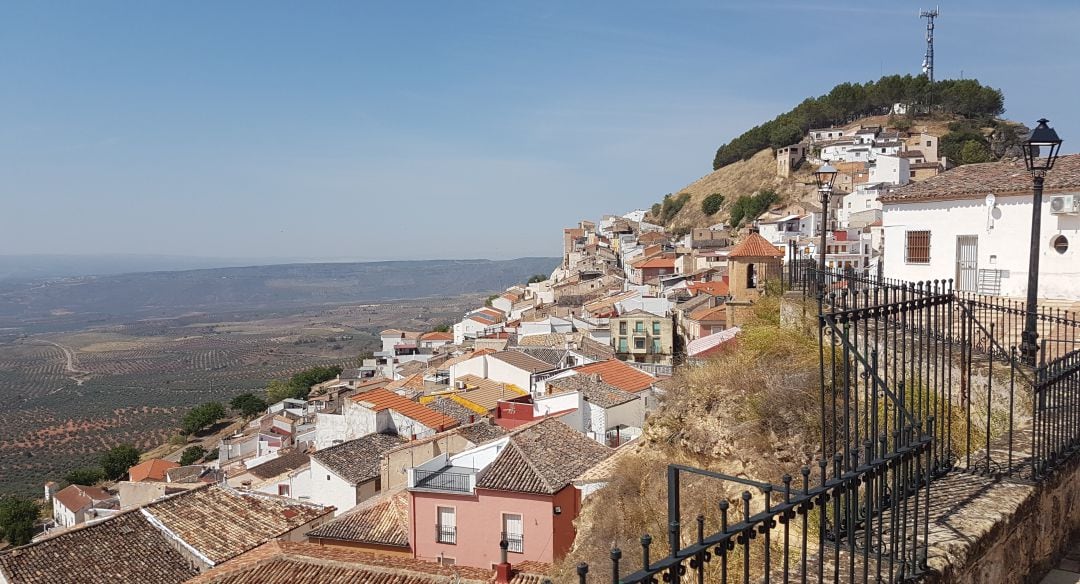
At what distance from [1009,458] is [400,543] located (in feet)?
47.0

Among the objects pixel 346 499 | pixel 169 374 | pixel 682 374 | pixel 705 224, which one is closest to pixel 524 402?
pixel 346 499

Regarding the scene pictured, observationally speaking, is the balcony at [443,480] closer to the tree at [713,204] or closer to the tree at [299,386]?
the tree at [299,386]

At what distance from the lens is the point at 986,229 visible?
55.1 ft

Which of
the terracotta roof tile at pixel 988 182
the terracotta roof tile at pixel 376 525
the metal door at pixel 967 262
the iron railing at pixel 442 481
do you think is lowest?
the terracotta roof tile at pixel 376 525

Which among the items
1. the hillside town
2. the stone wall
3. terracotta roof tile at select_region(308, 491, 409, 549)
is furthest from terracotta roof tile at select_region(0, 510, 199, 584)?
the stone wall

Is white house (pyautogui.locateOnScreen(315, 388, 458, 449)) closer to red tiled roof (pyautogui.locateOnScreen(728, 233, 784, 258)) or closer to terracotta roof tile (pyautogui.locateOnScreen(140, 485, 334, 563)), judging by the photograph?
terracotta roof tile (pyautogui.locateOnScreen(140, 485, 334, 563))

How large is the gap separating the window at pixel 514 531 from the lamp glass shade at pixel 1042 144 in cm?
1202

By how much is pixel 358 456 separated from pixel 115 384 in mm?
112628

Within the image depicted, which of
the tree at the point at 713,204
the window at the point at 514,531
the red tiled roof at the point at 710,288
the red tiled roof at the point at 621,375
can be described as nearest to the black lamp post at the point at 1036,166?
the window at the point at 514,531

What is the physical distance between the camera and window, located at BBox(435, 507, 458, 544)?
56.4 feet

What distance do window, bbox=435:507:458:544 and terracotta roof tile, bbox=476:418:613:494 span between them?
993 millimetres

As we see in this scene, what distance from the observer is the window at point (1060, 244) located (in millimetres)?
15578

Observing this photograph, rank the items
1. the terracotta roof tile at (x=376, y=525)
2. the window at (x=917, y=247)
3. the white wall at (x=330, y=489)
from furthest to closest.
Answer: the white wall at (x=330, y=489) < the window at (x=917, y=247) < the terracotta roof tile at (x=376, y=525)

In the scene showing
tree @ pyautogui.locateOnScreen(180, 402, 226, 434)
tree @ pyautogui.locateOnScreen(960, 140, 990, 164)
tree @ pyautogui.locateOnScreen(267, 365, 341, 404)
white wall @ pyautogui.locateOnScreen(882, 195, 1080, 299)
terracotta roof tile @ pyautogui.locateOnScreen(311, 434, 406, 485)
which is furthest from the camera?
tree @ pyautogui.locateOnScreen(960, 140, 990, 164)
